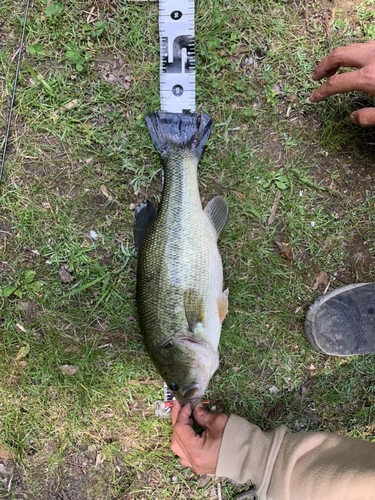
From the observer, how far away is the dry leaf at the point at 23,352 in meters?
2.97

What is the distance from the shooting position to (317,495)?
2305 mm

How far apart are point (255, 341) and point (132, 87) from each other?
6.85ft

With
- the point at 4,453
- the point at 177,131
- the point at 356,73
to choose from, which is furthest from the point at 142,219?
the point at 4,453

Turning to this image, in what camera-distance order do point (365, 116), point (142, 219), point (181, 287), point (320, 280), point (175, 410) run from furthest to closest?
1. point (320, 280)
2. point (175, 410)
3. point (142, 219)
4. point (365, 116)
5. point (181, 287)

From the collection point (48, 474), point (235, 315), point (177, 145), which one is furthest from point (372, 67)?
point (48, 474)

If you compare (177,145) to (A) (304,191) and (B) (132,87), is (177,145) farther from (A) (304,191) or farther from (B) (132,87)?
(A) (304,191)

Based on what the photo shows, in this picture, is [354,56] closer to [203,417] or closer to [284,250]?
[284,250]

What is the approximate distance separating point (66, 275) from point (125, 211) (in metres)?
0.64

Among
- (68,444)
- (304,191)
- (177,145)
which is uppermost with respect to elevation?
(177,145)

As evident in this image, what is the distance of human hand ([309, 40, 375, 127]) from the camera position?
2.54 m

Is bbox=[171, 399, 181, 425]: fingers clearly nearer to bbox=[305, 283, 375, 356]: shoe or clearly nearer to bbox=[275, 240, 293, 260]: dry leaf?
bbox=[305, 283, 375, 356]: shoe

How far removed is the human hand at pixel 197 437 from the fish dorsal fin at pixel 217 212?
3.99ft

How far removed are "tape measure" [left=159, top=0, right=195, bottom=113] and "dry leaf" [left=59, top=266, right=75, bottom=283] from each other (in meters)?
1.36

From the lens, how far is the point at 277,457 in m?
2.59
